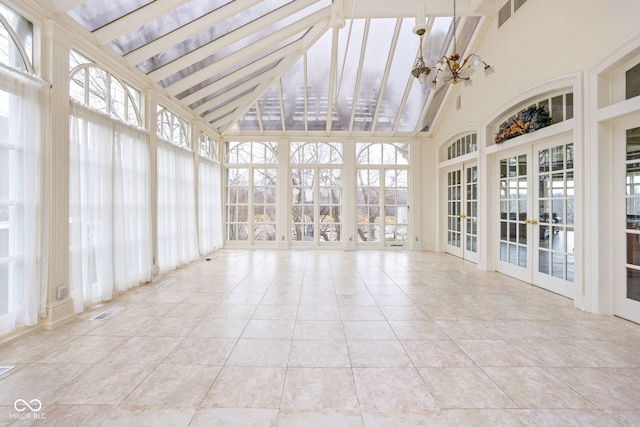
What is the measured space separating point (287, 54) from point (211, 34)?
166cm

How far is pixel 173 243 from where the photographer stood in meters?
5.16

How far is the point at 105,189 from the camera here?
3.51 m

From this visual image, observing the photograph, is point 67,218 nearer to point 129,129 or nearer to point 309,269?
point 129,129

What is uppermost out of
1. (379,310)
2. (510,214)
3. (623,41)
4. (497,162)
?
(623,41)

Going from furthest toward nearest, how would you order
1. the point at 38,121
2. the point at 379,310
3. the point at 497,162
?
the point at 497,162
the point at 379,310
the point at 38,121

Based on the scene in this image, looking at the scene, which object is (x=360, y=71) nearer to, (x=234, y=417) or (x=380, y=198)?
(x=380, y=198)

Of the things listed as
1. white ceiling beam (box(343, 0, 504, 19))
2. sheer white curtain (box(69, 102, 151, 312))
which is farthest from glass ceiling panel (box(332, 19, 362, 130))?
sheer white curtain (box(69, 102, 151, 312))

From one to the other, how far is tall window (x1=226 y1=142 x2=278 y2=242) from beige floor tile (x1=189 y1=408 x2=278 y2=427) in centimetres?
625

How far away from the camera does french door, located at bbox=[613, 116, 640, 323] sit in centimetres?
A: 296

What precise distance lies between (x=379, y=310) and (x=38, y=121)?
3.80 meters

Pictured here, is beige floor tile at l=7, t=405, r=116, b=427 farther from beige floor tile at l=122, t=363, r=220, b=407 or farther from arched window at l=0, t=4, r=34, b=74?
arched window at l=0, t=4, r=34, b=74

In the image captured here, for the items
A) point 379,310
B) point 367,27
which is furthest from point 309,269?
point 367,27

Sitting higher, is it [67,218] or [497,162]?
[497,162]

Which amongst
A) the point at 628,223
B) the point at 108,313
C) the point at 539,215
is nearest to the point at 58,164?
the point at 108,313
